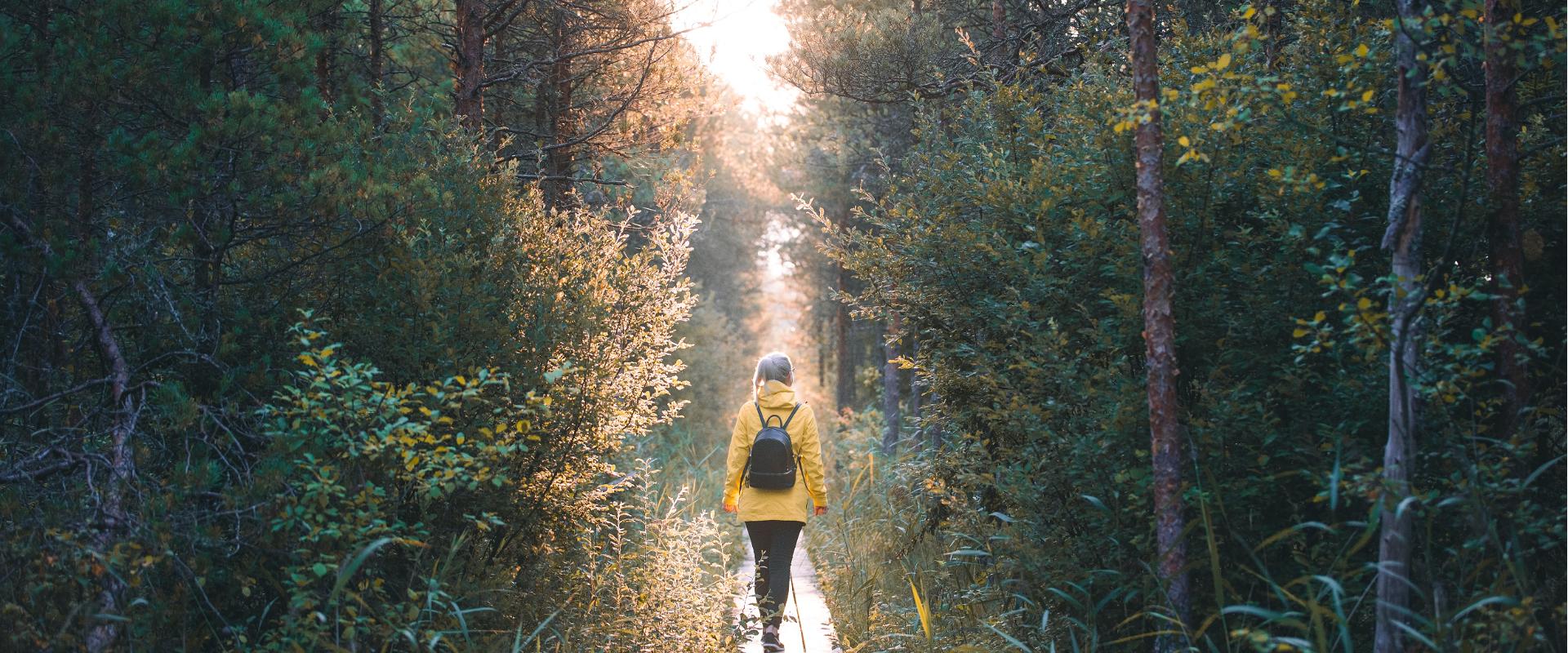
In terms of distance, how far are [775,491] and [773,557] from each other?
47cm

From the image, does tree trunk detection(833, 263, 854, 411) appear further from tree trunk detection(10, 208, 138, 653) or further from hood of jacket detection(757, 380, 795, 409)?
tree trunk detection(10, 208, 138, 653)

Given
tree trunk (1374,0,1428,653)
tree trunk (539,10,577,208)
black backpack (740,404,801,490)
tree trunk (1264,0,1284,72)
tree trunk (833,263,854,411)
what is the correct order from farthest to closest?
tree trunk (833,263,854,411) < tree trunk (539,10,577,208) < black backpack (740,404,801,490) < tree trunk (1264,0,1284,72) < tree trunk (1374,0,1428,653)

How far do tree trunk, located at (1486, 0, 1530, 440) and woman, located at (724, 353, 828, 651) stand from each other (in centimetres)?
387

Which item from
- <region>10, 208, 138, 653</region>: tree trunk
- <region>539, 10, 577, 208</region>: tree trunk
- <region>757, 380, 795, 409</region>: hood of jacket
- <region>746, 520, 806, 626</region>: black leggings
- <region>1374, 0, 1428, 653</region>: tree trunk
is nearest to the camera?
<region>1374, 0, 1428, 653</region>: tree trunk

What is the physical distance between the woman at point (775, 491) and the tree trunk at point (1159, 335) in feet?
9.41

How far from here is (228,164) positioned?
17.1 feet

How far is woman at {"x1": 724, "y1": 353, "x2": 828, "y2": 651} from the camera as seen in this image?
6910 mm

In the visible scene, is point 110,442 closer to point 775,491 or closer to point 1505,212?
point 775,491

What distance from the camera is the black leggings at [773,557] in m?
6.94

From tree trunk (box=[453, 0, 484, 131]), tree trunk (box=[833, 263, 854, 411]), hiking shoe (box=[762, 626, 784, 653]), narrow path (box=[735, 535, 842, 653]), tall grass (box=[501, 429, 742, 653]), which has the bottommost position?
narrow path (box=[735, 535, 842, 653])

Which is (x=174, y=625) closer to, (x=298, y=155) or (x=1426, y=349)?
(x=298, y=155)

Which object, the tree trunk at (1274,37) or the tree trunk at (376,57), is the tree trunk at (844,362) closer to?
the tree trunk at (376,57)

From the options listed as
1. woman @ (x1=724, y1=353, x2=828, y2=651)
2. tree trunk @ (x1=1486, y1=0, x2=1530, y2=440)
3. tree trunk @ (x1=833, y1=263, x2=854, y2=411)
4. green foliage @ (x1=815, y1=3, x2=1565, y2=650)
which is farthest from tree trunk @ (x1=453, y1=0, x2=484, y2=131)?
tree trunk @ (x1=833, y1=263, x2=854, y2=411)

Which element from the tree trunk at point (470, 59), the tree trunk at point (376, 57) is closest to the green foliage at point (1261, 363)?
the tree trunk at point (470, 59)
